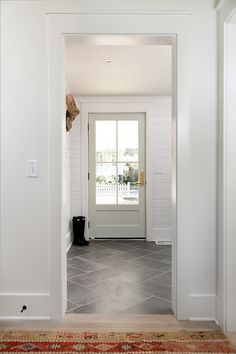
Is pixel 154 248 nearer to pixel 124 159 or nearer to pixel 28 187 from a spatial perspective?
pixel 124 159

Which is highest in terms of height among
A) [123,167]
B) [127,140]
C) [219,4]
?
[219,4]

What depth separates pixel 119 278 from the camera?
11.6ft

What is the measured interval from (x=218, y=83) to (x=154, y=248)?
3.03 meters

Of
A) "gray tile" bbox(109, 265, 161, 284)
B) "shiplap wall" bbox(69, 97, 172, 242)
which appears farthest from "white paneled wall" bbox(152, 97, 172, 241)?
"gray tile" bbox(109, 265, 161, 284)

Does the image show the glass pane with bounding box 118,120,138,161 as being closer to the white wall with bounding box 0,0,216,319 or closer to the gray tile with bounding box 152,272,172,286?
the gray tile with bounding box 152,272,172,286

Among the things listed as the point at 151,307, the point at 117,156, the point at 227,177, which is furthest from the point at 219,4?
the point at 117,156

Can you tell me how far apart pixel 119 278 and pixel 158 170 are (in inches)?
92.9

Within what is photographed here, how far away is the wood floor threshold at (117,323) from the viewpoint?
93.0 inches

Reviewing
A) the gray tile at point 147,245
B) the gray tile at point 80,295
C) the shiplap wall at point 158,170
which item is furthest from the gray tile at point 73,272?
the shiplap wall at point 158,170

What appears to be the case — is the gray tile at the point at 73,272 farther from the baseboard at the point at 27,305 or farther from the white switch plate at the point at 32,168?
the white switch plate at the point at 32,168

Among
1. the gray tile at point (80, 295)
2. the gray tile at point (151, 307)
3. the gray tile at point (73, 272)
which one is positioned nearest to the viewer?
the gray tile at point (151, 307)

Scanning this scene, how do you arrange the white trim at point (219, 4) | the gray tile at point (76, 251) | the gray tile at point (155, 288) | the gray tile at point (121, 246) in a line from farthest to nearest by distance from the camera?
the gray tile at point (121, 246) → the gray tile at point (76, 251) → the gray tile at point (155, 288) → the white trim at point (219, 4)

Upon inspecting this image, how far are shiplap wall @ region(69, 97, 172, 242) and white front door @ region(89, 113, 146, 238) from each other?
0.19m

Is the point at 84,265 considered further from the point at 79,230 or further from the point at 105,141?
the point at 105,141
